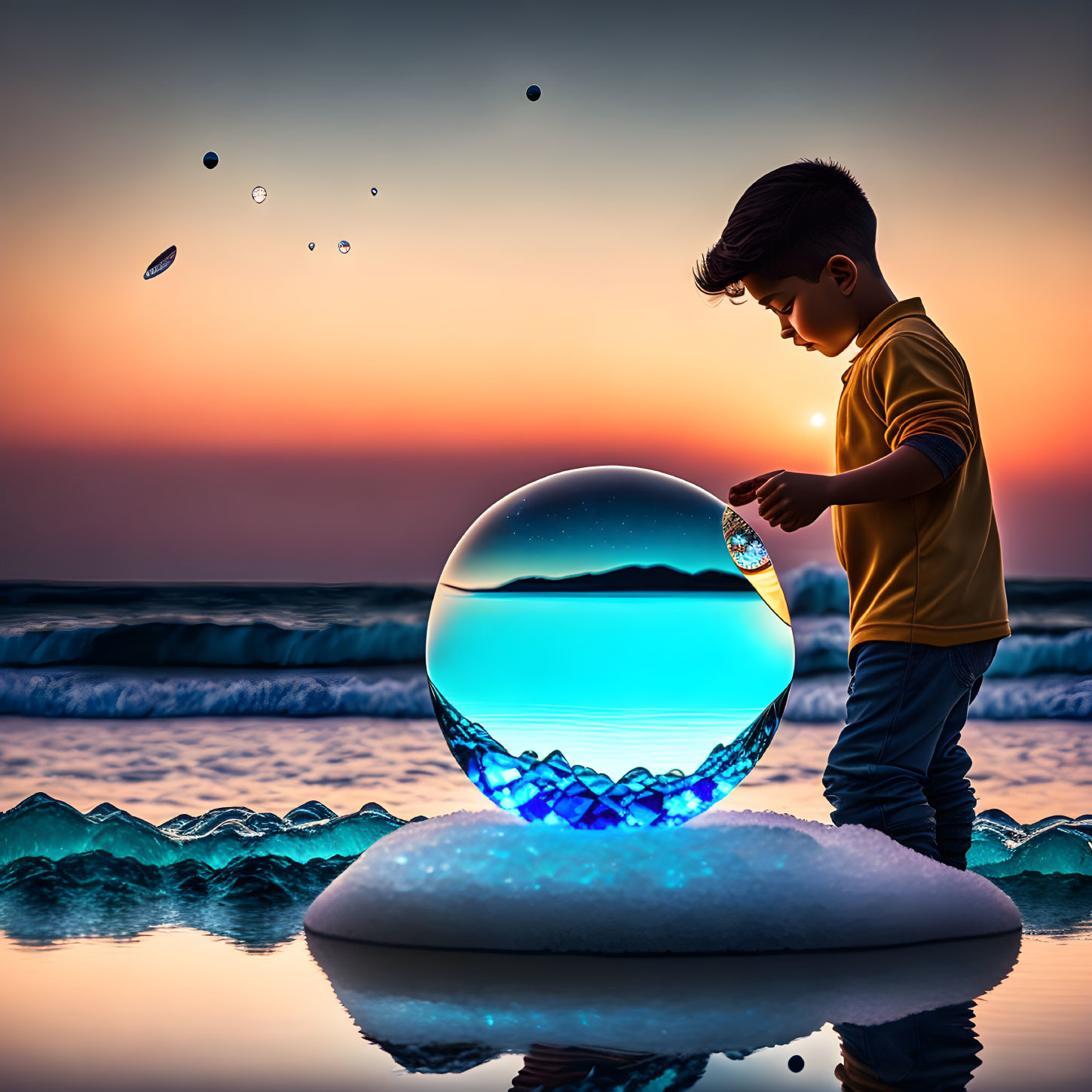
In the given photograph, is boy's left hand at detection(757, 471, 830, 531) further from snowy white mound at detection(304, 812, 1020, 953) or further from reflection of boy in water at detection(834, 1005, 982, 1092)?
reflection of boy in water at detection(834, 1005, 982, 1092)

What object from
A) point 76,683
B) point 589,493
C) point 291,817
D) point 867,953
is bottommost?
point 76,683

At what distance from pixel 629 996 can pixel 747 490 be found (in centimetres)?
90

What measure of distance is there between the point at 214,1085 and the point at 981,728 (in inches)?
224

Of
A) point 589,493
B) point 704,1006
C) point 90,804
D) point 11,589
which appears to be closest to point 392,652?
point 11,589

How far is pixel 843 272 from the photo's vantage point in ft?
7.93

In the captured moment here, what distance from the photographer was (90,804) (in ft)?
15.0

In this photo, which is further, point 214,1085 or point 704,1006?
point 704,1006

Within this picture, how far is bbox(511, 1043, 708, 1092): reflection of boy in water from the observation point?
133 centimetres

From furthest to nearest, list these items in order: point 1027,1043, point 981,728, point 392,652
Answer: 1. point 392,652
2. point 981,728
3. point 1027,1043

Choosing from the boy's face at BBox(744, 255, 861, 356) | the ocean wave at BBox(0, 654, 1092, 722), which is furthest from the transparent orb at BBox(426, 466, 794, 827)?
the ocean wave at BBox(0, 654, 1092, 722)

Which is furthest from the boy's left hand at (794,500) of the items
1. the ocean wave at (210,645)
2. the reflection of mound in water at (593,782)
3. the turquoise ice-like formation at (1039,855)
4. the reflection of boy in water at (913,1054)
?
the ocean wave at (210,645)

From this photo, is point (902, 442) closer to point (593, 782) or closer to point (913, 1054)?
point (593, 782)

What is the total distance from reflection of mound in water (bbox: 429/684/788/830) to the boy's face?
2.41 feet

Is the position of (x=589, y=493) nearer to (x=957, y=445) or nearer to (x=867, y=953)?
(x=957, y=445)
